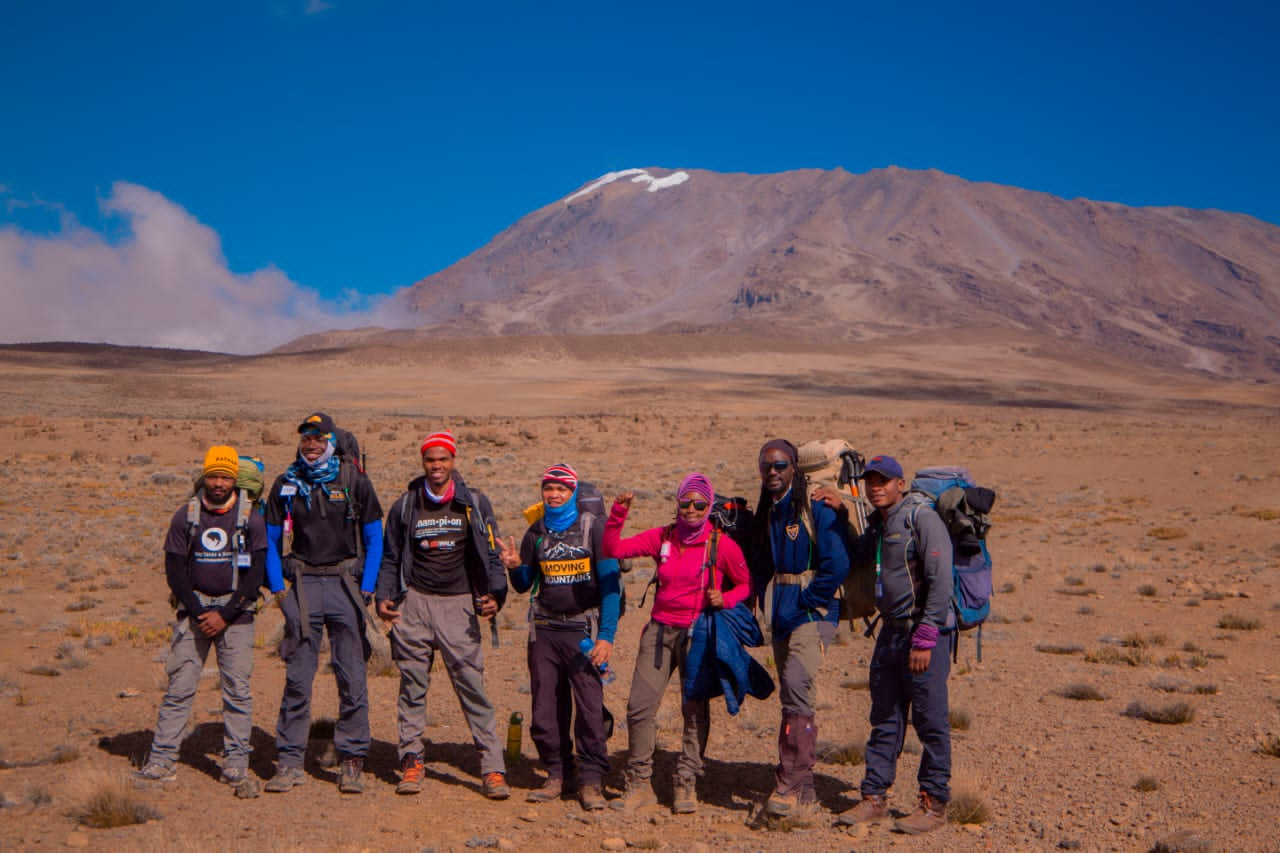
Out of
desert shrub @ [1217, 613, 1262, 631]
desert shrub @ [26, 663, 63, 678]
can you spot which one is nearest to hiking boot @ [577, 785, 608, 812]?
desert shrub @ [26, 663, 63, 678]

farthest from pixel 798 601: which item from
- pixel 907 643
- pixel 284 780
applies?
pixel 284 780

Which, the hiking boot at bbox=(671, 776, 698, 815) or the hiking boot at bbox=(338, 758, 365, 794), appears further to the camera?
the hiking boot at bbox=(338, 758, 365, 794)

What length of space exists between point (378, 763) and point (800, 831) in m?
2.89

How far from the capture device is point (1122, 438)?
39.4 m

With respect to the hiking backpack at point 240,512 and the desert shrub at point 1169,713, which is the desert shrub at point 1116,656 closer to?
the desert shrub at point 1169,713

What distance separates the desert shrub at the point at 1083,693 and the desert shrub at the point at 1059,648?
1.70 m

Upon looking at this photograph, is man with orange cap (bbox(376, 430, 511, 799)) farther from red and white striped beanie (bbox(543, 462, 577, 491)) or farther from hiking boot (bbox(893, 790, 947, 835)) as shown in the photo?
hiking boot (bbox(893, 790, 947, 835))

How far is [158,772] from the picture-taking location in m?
6.25

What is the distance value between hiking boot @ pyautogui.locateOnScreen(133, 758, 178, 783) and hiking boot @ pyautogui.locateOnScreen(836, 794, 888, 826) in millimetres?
3956

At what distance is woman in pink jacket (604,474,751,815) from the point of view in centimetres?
614

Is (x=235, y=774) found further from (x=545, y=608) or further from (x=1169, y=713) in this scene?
(x=1169, y=713)

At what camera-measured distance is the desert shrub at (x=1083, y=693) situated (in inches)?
340

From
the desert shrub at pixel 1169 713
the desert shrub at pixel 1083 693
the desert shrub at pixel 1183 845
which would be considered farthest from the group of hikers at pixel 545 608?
the desert shrub at pixel 1083 693

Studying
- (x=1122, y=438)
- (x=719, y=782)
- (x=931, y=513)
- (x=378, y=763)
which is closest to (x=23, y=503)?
(x=378, y=763)
